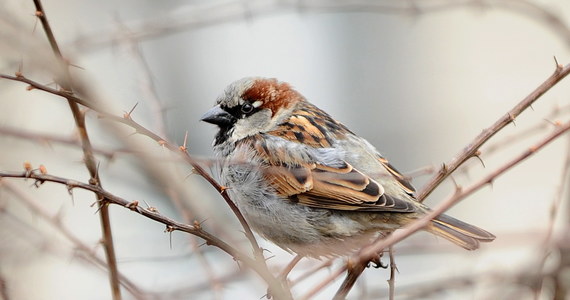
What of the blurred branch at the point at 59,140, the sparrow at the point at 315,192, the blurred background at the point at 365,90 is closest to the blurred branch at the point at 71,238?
the blurred branch at the point at 59,140

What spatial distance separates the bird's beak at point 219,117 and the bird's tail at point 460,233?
122 cm

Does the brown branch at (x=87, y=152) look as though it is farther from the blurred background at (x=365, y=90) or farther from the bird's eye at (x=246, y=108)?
the blurred background at (x=365, y=90)

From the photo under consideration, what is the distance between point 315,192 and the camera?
12.8 feet

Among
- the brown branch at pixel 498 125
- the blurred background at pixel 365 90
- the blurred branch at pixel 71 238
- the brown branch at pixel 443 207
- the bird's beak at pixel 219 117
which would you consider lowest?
the brown branch at pixel 443 207

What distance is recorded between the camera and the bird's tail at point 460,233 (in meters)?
3.50

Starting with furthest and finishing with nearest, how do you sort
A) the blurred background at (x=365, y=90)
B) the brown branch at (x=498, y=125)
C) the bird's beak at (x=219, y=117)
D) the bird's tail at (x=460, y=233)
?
the blurred background at (x=365, y=90)
the bird's beak at (x=219, y=117)
the bird's tail at (x=460, y=233)
the brown branch at (x=498, y=125)

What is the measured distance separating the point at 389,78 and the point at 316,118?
4455 millimetres

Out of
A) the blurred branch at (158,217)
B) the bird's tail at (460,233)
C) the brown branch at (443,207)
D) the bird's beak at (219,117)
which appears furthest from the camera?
the bird's beak at (219,117)

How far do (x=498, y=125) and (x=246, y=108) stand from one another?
173 cm

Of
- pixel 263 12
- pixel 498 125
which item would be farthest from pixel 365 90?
pixel 498 125

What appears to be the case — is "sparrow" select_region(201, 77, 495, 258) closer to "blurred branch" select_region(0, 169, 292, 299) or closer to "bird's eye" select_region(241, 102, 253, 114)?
"bird's eye" select_region(241, 102, 253, 114)

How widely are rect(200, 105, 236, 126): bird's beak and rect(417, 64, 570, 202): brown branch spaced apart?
1306mm

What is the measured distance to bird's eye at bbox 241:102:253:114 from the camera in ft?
13.9

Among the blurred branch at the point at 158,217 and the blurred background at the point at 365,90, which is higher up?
the blurred background at the point at 365,90
